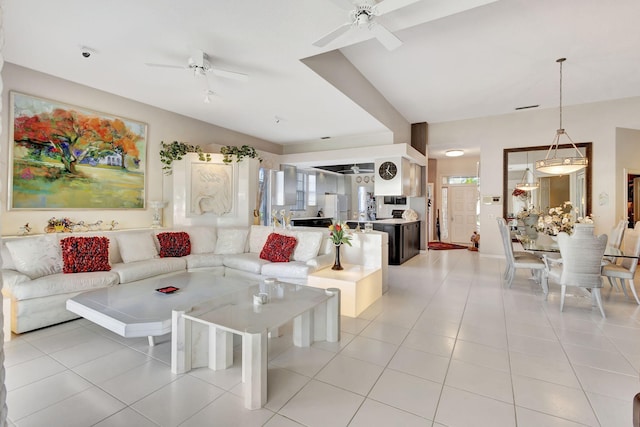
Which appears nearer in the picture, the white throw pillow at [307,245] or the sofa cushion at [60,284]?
the sofa cushion at [60,284]

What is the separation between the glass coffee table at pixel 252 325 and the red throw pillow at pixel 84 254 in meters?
1.94

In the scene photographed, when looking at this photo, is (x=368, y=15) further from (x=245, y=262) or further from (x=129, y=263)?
(x=129, y=263)

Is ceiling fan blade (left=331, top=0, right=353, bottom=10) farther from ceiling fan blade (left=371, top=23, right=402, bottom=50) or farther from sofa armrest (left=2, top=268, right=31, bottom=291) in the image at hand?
sofa armrest (left=2, top=268, right=31, bottom=291)

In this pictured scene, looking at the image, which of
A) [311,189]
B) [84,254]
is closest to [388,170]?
[311,189]

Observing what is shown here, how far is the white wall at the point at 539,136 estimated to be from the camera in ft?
20.4

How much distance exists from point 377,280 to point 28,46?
469 centimetres

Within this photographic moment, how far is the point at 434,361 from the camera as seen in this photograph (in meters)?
2.52

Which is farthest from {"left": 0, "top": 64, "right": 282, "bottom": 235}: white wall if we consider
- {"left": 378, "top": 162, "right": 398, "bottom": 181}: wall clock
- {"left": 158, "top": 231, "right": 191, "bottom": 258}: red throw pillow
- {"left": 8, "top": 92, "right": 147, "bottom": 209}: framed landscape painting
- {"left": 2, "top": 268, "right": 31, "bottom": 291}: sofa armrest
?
{"left": 378, "top": 162, "right": 398, "bottom": 181}: wall clock

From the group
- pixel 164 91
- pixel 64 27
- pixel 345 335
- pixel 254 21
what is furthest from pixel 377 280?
pixel 64 27

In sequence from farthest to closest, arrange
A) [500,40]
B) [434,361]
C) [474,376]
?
[500,40] → [434,361] → [474,376]

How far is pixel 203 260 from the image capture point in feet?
14.7

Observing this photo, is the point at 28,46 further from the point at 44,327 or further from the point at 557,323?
A: the point at 557,323

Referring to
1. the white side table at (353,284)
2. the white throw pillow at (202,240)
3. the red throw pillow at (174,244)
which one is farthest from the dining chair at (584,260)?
the red throw pillow at (174,244)

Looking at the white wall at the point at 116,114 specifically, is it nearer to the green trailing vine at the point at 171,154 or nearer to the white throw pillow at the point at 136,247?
the green trailing vine at the point at 171,154
